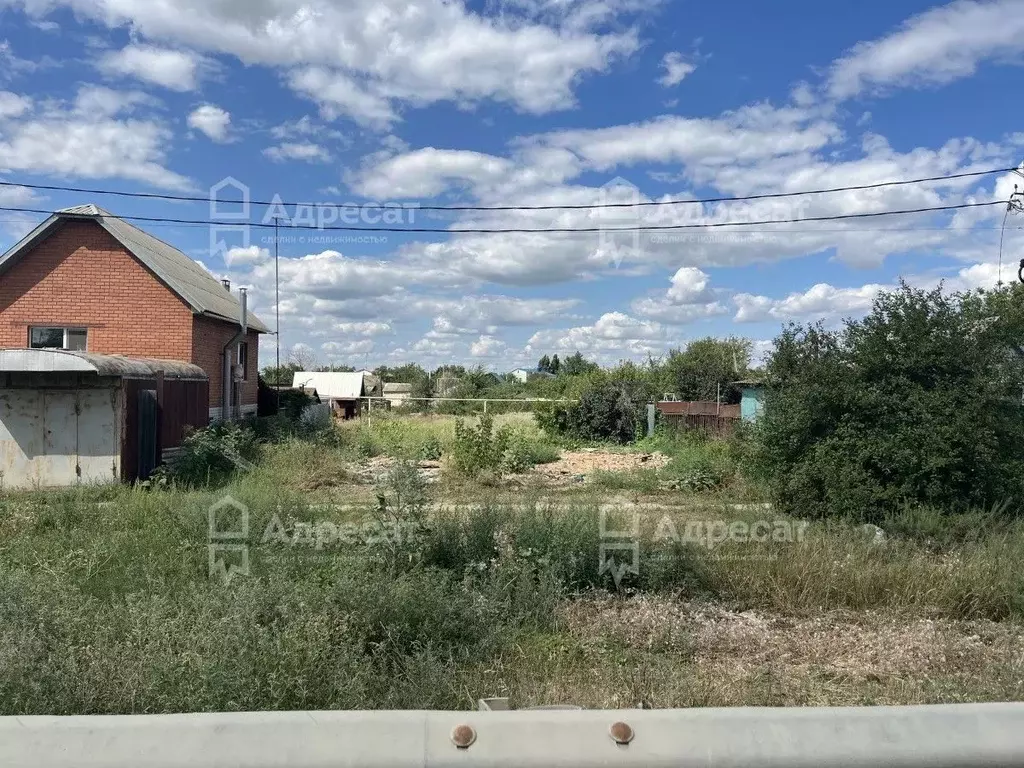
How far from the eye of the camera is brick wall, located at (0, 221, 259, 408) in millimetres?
16734

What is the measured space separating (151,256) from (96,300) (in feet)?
5.19

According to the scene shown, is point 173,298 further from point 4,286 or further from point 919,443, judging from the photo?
point 919,443

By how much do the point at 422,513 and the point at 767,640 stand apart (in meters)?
2.91

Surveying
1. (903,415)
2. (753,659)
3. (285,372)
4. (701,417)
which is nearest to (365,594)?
(753,659)

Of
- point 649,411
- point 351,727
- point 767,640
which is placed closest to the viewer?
point 351,727

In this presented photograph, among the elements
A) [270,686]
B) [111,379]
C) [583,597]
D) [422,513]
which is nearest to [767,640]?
[583,597]

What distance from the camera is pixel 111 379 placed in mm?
11742

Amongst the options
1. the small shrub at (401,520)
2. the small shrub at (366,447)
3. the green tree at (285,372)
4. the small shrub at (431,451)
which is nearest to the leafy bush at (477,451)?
the small shrub at (431,451)

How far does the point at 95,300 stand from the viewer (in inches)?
661

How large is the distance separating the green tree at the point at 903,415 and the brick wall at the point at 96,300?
13230mm

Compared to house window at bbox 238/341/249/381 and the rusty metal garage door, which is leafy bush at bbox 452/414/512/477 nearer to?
the rusty metal garage door

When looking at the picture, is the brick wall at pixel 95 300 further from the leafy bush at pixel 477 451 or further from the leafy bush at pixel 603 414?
the leafy bush at pixel 603 414

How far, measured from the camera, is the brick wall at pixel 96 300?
16.7 metres

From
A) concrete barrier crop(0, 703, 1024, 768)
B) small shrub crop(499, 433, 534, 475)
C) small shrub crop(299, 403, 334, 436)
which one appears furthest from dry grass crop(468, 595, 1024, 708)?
small shrub crop(299, 403, 334, 436)
